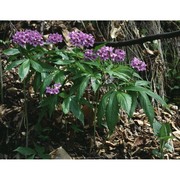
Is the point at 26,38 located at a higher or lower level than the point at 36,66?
higher

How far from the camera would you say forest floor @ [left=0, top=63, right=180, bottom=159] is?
2457 mm

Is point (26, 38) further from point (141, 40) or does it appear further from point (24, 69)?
point (141, 40)

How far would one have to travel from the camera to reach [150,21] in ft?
10.6

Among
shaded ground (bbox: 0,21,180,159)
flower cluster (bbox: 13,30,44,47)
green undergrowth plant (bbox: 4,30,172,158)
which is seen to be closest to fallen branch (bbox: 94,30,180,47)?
shaded ground (bbox: 0,21,180,159)

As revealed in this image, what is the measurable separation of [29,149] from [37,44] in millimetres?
530

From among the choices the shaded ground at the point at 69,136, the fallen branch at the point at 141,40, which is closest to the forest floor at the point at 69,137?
the shaded ground at the point at 69,136

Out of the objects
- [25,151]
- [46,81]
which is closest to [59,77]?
[46,81]

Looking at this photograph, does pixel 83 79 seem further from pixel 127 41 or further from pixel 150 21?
pixel 150 21

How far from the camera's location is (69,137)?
2.53 meters

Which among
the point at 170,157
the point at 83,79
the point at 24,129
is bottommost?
the point at 170,157

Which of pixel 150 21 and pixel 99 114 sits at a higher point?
pixel 150 21

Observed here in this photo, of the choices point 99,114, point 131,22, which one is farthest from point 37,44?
point 131,22

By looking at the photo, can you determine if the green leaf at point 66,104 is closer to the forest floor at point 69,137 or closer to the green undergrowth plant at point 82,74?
the green undergrowth plant at point 82,74

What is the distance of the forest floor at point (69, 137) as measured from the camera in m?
2.46
